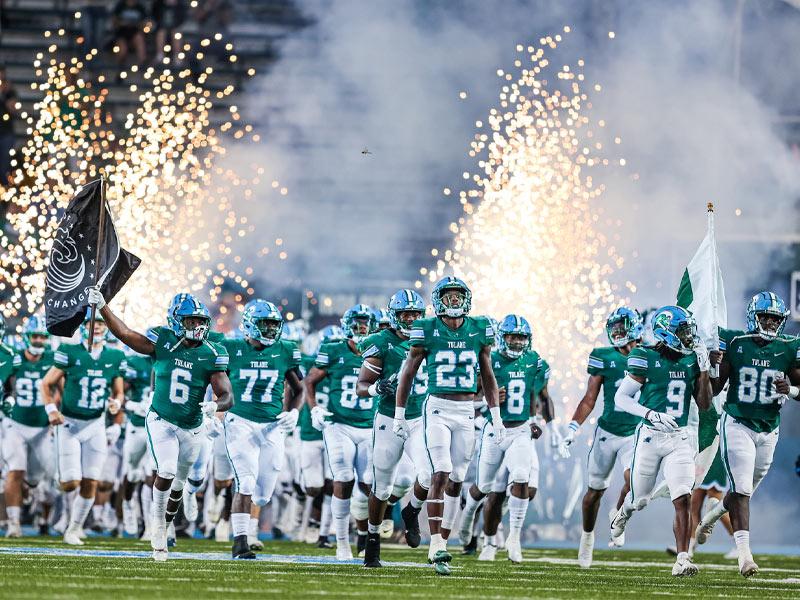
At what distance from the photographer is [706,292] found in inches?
460

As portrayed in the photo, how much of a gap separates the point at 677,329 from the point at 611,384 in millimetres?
1955

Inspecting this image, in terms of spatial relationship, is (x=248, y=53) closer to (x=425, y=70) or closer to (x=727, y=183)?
(x=425, y=70)

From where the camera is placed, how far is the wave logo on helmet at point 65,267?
1106cm

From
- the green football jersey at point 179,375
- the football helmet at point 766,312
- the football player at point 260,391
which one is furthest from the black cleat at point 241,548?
the football helmet at point 766,312

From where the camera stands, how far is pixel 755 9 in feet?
75.6

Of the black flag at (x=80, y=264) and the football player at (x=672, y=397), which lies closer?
the football player at (x=672, y=397)

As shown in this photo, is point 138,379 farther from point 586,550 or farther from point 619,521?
point 619,521

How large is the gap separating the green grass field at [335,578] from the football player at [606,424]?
468 millimetres

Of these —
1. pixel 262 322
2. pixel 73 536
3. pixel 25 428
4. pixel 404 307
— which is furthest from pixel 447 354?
pixel 25 428

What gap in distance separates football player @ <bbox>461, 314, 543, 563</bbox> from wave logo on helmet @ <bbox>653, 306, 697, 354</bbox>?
1.83 meters

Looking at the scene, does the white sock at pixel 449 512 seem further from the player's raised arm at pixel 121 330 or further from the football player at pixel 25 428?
the football player at pixel 25 428

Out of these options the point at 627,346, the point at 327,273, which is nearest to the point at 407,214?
the point at 327,273

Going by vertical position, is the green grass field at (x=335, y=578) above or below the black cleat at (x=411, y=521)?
below

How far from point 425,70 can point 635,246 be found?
4664 mm
